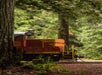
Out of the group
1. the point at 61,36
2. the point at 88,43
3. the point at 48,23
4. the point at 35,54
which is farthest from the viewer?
the point at 48,23

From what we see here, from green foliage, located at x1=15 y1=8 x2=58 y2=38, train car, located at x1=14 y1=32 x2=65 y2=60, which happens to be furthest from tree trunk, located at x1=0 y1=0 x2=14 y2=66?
green foliage, located at x1=15 y1=8 x2=58 y2=38

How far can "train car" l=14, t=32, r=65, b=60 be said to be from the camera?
14.6 m

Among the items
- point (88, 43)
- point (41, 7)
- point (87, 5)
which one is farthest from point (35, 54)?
point (88, 43)

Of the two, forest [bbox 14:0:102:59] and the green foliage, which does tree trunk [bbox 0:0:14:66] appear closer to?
forest [bbox 14:0:102:59]

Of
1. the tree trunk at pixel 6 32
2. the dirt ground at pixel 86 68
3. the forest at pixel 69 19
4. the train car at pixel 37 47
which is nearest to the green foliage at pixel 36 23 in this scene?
the forest at pixel 69 19

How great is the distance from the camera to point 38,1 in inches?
504

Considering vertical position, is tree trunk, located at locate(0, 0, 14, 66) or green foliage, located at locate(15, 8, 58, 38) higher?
tree trunk, located at locate(0, 0, 14, 66)

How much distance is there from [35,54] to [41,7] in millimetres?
2809

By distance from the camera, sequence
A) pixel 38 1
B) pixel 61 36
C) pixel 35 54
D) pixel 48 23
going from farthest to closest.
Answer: pixel 48 23
pixel 61 36
pixel 35 54
pixel 38 1

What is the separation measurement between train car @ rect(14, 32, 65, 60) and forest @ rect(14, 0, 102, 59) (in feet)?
4.48

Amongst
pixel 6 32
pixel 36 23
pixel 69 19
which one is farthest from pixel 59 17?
pixel 36 23

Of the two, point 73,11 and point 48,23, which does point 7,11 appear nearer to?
point 73,11

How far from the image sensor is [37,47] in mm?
14773

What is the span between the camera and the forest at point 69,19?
39.9ft
